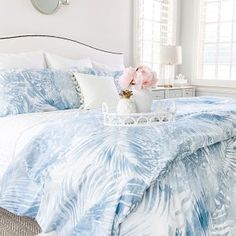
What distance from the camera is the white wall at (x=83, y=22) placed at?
327cm

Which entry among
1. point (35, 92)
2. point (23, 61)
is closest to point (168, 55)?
point (23, 61)

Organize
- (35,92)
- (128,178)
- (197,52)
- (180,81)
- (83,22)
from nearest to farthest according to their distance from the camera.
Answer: (128,178)
(35,92)
(83,22)
(180,81)
(197,52)

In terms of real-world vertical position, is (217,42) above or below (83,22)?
below

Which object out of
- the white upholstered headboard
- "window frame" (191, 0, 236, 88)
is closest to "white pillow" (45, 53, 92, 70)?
the white upholstered headboard

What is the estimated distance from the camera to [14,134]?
214 centimetres

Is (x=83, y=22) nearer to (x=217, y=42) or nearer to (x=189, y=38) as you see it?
(x=189, y=38)

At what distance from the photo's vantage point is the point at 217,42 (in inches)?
197

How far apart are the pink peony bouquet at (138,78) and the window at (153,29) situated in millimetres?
2590

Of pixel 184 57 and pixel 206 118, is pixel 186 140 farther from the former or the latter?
pixel 184 57

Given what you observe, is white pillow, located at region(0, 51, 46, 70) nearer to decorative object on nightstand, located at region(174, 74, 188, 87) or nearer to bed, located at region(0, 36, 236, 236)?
bed, located at region(0, 36, 236, 236)

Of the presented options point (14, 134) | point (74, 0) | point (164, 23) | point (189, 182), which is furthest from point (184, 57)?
point (189, 182)

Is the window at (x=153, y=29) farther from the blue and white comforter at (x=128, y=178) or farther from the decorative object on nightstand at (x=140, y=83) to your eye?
the blue and white comforter at (x=128, y=178)

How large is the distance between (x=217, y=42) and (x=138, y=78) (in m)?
→ 3.34

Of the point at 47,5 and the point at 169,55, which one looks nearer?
the point at 47,5
